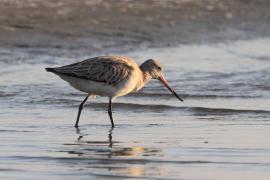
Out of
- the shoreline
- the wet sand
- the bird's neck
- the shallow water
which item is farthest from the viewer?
the shoreline

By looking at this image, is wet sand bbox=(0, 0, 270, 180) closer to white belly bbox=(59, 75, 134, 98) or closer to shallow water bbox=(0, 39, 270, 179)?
shallow water bbox=(0, 39, 270, 179)

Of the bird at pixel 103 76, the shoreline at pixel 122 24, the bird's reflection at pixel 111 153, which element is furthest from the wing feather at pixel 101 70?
the shoreline at pixel 122 24

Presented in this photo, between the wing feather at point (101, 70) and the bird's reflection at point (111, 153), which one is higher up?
the wing feather at point (101, 70)

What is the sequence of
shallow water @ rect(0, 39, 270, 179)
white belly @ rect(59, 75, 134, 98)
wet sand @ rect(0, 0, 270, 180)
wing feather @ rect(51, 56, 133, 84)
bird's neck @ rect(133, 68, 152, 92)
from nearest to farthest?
shallow water @ rect(0, 39, 270, 179) < wet sand @ rect(0, 0, 270, 180) < wing feather @ rect(51, 56, 133, 84) < white belly @ rect(59, 75, 134, 98) < bird's neck @ rect(133, 68, 152, 92)

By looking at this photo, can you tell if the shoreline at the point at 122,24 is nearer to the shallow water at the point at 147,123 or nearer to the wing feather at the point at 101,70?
the shallow water at the point at 147,123

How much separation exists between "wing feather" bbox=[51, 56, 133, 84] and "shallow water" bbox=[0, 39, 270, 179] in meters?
0.56

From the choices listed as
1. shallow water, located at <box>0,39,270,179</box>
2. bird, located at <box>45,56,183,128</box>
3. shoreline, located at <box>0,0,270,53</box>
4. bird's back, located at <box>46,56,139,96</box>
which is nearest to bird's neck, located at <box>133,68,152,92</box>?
bird, located at <box>45,56,183,128</box>

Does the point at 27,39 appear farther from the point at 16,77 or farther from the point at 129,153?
the point at 129,153

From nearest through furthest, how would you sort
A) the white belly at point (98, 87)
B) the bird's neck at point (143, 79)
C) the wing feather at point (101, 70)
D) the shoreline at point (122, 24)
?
the wing feather at point (101, 70) → the white belly at point (98, 87) → the bird's neck at point (143, 79) → the shoreline at point (122, 24)

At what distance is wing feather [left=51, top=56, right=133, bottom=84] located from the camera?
11.5m

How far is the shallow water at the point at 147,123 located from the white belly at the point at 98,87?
1.24ft

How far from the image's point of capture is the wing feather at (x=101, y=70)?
452 inches

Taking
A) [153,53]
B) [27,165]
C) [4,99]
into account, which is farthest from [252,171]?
[153,53]

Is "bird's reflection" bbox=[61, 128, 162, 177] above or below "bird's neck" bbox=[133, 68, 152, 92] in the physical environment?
below
